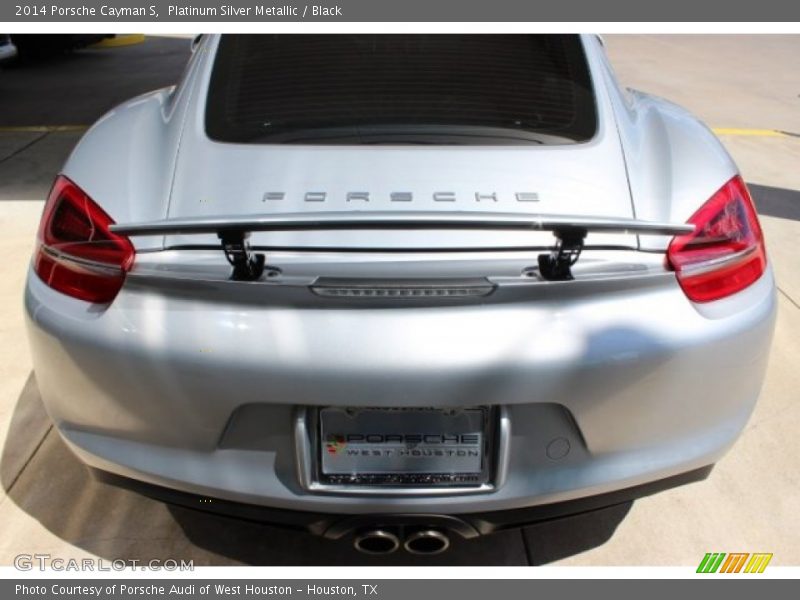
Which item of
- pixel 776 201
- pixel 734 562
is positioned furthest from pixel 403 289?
pixel 776 201

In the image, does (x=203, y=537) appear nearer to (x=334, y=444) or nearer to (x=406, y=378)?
(x=334, y=444)

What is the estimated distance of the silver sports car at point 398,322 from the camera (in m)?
1.61

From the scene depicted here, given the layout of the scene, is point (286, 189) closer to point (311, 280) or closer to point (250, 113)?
point (311, 280)

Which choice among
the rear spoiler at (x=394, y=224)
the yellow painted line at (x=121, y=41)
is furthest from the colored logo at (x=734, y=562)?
the yellow painted line at (x=121, y=41)

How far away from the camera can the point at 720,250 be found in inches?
73.5

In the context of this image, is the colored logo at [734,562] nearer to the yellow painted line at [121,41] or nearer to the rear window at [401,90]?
the rear window at [401,90]

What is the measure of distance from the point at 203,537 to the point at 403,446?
3.14 feet

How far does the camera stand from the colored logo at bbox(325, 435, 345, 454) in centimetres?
172

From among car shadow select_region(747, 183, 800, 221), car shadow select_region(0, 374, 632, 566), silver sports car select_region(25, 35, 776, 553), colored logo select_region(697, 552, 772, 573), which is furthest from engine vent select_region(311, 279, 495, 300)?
car shadow select_region(747, 183, 800, 221)

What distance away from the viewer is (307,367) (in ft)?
5.22

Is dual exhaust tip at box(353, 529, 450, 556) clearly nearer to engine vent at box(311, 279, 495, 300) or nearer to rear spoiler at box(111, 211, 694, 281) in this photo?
engine vent at box(311, 279, 495, 300)

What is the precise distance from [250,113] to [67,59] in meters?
10.3

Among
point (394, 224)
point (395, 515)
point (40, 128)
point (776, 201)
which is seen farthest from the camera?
point (40, 128)
